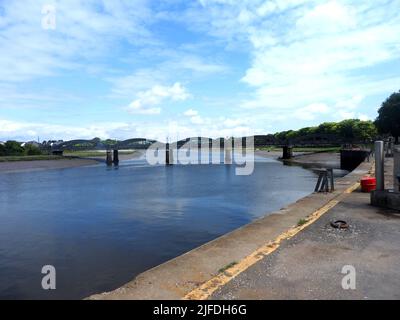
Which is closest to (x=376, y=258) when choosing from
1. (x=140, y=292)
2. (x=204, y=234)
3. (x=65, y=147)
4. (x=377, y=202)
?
(x=140, y=292)

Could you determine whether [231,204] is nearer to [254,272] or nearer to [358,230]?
[358,230]

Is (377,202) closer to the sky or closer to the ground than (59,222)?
closer to the sky

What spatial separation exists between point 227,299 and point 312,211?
852cm

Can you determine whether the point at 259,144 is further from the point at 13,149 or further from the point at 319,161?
the point at 13,149

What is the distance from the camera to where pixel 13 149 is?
355ft

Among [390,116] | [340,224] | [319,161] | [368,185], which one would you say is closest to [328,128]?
[319,161]

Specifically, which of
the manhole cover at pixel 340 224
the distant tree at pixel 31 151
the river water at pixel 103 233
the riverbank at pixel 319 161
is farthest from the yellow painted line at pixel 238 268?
the distant tree at pixel 31 151

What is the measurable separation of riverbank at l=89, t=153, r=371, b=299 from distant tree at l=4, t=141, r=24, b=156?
359 ft

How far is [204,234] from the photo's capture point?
51.4 feet

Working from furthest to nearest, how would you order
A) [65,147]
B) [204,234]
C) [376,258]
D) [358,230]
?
[65,147] → [204,234] → [358,230] → [376,258]

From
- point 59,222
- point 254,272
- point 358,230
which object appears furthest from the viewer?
point 59,222

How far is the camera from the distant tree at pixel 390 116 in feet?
264

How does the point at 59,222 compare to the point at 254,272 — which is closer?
the point at 254,272

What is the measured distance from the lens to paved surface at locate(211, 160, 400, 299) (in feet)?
19.4
